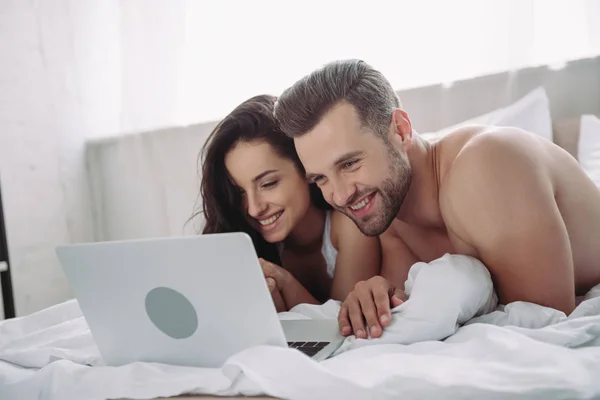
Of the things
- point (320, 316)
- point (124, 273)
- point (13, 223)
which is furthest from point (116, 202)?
point (124, 273)

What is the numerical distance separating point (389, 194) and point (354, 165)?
97 millimetres

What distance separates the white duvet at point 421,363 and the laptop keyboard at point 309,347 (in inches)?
1.7

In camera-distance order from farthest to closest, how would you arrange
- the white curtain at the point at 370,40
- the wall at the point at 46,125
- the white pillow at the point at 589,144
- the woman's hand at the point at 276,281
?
the wall at the point at 46,125 < the white curtain at the point at 370,40 < the white pillow at the point at 589,144 < the woman's hand at the point at 276,281

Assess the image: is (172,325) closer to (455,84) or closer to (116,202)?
(455,84)

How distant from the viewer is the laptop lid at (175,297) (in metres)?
0.81

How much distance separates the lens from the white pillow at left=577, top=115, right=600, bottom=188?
63.8 inches

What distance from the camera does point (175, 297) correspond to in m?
0.86

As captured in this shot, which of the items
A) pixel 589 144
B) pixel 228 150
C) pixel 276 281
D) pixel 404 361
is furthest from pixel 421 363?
pixel 589 144

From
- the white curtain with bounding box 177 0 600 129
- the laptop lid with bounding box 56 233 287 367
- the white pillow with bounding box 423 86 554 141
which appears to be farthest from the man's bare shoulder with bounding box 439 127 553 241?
the white curtain with bounding box 177 0 600 129

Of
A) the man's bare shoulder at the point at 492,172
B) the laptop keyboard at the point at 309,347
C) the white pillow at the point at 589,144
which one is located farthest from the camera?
the white pillow at the point at 589,144

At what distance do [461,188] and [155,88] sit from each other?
72.2 inches


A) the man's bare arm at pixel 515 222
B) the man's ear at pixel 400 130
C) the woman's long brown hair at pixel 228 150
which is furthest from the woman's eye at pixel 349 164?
the woman's long brown hair at pixel 228 150

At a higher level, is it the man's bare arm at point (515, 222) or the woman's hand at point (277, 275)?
the man's bare arm at point (515, 222)

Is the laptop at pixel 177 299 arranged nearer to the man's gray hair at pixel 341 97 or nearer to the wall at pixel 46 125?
the man's gray hair at pixel 341 97
